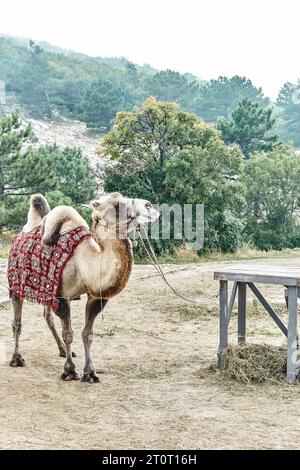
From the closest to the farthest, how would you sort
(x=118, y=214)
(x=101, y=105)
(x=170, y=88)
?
(x=118, y=214) < (x=101, y=105) < (x=170, y=88)

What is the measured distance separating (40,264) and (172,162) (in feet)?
45.2

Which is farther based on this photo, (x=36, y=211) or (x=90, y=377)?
(x=36, y=211)

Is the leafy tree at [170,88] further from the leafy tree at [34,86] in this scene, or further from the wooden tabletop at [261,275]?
the wooden tabletop at [261,275]

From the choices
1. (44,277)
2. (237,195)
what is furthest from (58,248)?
(237,195)

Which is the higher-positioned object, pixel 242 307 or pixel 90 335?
pixel 242 307

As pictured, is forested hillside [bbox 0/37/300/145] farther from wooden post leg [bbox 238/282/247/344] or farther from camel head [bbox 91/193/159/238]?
camel head [bbox 91/193/159/238]

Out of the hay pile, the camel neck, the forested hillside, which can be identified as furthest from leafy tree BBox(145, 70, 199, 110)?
the camel neck

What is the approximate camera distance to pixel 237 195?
20.1 m

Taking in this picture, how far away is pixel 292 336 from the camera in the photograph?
5688 millimetres

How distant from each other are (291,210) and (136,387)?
77.5 feet

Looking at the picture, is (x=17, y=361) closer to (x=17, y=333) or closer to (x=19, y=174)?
(x=17, y=333)

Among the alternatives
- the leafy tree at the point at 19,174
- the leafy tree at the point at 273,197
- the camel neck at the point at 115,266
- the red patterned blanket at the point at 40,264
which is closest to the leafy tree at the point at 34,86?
the leafy tree at the point at 273,197

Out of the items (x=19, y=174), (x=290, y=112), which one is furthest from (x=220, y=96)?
(x=19, y=174)
